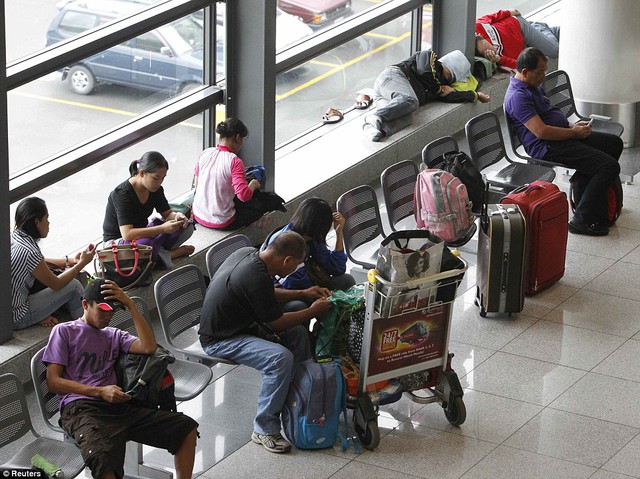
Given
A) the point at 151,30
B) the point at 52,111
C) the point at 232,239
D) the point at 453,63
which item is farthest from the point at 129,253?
the point at 453,63

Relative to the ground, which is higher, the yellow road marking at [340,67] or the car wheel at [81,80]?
the car wheel at [81,80]

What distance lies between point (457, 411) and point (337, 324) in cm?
86

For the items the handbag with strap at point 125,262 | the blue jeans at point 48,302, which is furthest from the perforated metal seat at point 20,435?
the handbag with strap at point 125,262

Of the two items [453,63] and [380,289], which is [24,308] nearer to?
[380,289]

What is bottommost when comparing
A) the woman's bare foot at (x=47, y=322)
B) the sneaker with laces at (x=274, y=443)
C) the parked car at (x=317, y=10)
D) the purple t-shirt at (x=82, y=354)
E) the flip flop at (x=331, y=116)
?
the sneaker with laces at (x=274, y=443)

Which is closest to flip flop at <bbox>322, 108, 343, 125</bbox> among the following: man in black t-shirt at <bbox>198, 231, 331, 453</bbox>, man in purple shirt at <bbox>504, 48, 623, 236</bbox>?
man in purple shirt at <bbox>504, 48, 623, 236</bbox>

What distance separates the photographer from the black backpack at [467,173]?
357 inches

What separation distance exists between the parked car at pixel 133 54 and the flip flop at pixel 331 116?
2.11 m

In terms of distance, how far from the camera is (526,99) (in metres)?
9.62

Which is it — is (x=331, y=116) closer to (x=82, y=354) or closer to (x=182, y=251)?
(x=182, y=251)

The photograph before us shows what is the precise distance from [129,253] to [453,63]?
5.40 m

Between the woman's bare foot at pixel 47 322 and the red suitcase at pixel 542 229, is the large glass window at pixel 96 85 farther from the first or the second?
the red suitcase at pixel 542 229

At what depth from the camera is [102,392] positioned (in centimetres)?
572

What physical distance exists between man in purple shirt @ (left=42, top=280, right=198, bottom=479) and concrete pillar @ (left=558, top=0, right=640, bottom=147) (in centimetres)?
694
